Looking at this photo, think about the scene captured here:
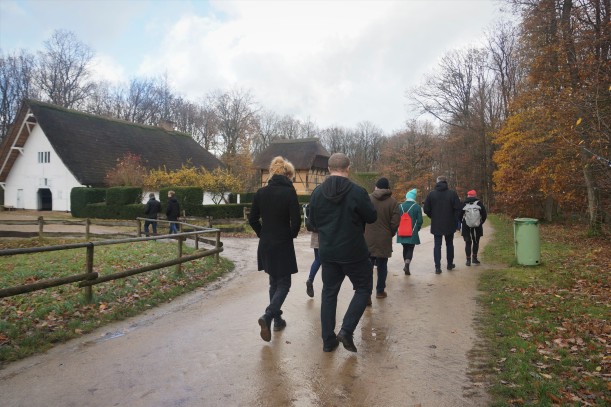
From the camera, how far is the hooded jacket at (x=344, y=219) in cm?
452

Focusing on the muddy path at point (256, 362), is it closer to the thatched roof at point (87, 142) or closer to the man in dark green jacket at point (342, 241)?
the man in dark green jacket at point (342, 241)

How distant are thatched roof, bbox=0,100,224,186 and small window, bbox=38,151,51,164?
5.91 feet

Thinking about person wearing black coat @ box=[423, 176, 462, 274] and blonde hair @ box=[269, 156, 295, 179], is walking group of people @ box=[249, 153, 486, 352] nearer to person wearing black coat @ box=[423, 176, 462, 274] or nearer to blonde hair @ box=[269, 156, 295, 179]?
blonde hair @ box=[269, 156, 295, 179]

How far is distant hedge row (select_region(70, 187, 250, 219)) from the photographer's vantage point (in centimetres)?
2603

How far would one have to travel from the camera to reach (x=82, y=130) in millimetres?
36500

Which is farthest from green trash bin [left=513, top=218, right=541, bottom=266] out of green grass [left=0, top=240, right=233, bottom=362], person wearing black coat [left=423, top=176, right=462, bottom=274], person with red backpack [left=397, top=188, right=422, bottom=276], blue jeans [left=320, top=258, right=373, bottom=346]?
green grass [left=0, top=240, right=233, bottom=362]

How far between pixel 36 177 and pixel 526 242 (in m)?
36.3

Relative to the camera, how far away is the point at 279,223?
5234 millimetres

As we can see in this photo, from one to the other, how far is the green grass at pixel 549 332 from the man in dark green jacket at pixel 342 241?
1463 millimetres

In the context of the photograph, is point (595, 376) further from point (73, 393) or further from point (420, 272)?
point (420, 272)

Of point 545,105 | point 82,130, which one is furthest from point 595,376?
point 82,130

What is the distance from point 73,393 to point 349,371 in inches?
97.2

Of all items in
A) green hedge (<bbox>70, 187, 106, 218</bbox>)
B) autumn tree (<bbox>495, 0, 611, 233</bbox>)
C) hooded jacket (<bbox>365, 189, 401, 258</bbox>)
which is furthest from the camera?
green hedge (<bbox>70, 187, 106, 218</bbox>)

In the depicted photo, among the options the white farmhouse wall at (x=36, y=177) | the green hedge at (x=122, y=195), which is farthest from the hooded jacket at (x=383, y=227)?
the white farmhouse wall at (x=36, y=177)
